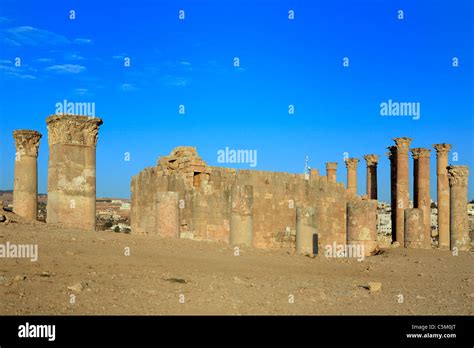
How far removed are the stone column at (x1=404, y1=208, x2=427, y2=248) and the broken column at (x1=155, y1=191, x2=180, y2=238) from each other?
1124cm

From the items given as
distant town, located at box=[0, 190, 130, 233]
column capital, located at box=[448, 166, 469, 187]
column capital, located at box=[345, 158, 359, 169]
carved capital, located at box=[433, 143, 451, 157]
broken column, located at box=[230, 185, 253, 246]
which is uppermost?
carved capital, located at box=[433, 143, 451, 157]

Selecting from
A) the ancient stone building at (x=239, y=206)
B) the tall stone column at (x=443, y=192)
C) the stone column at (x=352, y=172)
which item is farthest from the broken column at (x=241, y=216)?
the stone column at (x=352, y=172)

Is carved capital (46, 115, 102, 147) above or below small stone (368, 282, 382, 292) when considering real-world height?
above

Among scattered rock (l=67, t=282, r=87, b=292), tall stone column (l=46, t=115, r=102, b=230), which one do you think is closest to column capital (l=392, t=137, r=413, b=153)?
tall stone column (l=46, t=115, r=102, b=230)

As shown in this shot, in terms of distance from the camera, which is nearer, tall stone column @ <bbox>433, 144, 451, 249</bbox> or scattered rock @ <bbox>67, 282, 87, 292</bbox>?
scattered rock @ <bbox>67, 282, 87, 292</bbox>

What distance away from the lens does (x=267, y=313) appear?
9047 mm

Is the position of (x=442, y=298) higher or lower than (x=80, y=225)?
lower

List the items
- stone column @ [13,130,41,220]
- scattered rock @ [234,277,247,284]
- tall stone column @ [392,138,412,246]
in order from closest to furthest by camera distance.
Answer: scattered rock @ [234,277,247,284]
stone column @ [13,130,41,220]
tall stone column @ [392,138,412,246]

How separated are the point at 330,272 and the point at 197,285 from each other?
5.27 m

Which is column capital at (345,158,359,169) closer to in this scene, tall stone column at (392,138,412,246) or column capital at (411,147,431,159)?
column capital at (411,147,431,159)

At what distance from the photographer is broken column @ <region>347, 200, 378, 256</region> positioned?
70.2ft
